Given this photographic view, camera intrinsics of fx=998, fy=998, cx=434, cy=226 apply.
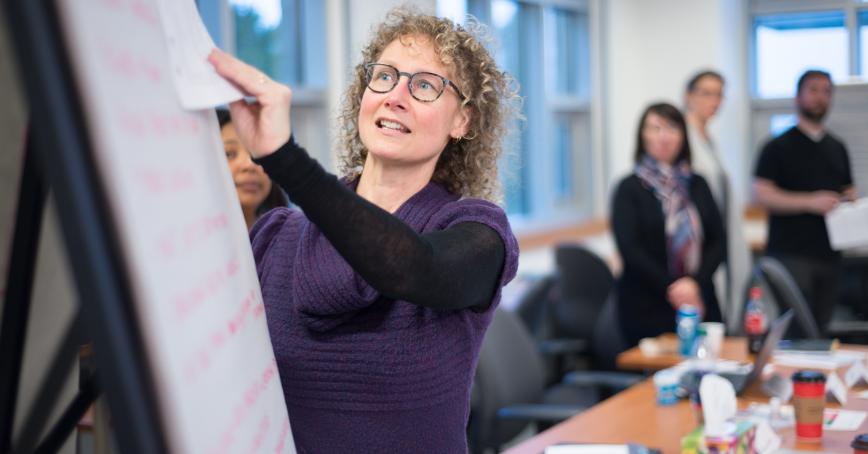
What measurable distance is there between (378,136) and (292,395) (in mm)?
342

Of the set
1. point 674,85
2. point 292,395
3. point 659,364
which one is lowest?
point 659,364

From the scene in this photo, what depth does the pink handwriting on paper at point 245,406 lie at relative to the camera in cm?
69

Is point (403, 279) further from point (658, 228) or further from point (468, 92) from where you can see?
point (658, 228)

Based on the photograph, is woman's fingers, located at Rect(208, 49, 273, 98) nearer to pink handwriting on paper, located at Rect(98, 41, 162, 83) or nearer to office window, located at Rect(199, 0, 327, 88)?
pink handwriting on paper, located at Rect(98, 41, 162, 83)

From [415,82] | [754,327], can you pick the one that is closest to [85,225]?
[415,82]

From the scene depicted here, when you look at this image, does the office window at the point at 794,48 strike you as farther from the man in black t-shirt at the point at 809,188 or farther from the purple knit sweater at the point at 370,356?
the purple knit sweater at the point at 370,356


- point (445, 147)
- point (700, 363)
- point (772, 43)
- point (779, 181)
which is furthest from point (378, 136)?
point (772, 43)

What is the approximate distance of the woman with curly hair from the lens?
1.13m

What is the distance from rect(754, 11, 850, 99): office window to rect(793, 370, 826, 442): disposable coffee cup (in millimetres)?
5248

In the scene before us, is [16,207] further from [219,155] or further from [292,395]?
[292,395]

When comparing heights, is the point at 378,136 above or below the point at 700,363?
above

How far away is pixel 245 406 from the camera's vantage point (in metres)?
0.77

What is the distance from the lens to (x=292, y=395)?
1.25m

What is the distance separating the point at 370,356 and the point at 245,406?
451 mm
